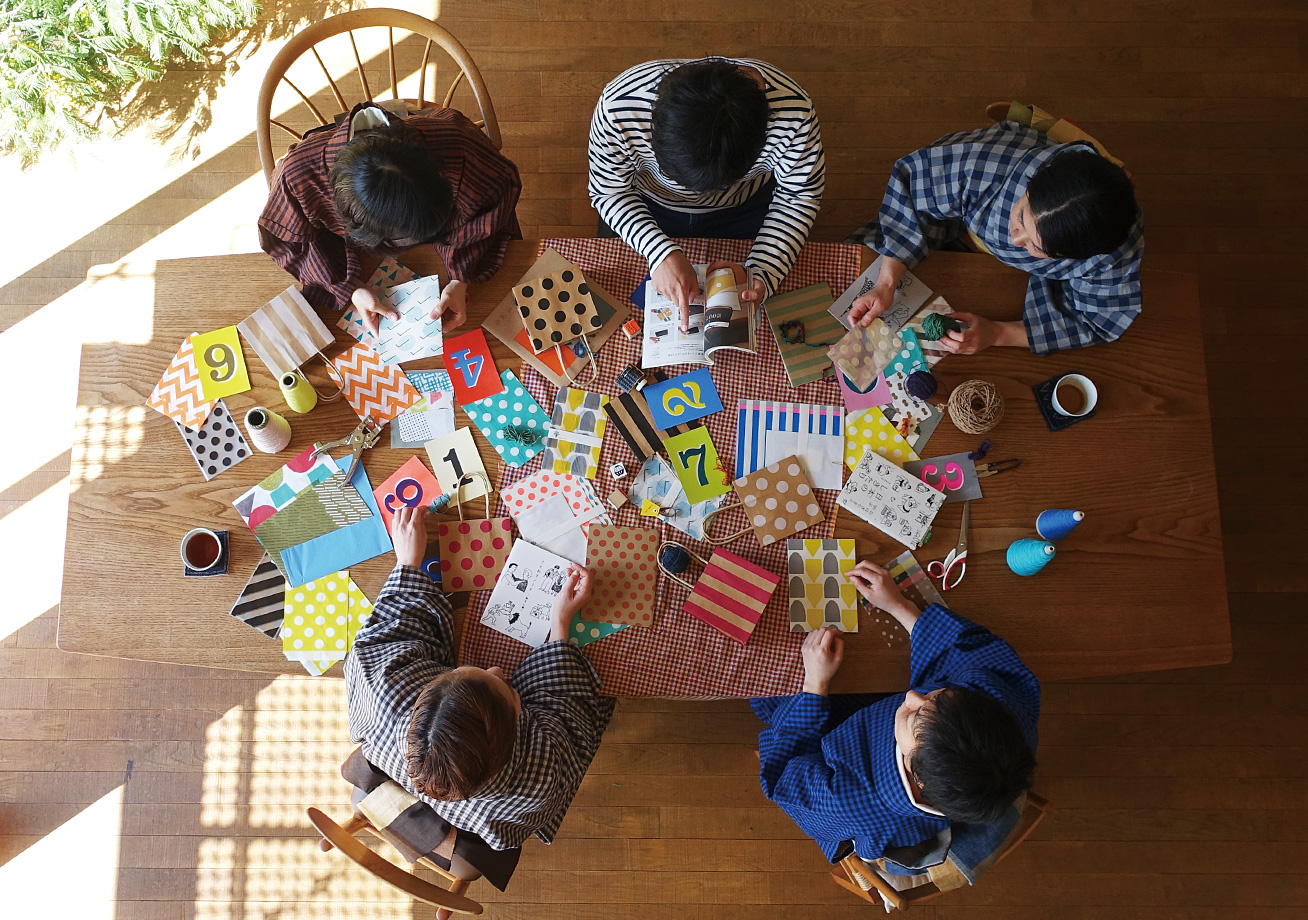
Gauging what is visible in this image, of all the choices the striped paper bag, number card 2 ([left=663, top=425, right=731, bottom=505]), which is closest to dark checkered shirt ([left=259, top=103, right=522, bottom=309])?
number card 2 ([left=663, top=425, right=731, bottom=505])

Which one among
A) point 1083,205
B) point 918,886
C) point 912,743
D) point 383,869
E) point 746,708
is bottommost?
point 746,708

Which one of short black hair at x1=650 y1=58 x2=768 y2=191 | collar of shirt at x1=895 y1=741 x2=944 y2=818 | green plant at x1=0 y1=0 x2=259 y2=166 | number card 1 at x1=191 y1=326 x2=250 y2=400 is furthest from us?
green plant at x1=0 y1=0 x2=259 y2=166

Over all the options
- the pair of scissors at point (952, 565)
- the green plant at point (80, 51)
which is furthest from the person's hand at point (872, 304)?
the green plant at point (80, 51)

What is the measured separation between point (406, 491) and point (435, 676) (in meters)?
0.42

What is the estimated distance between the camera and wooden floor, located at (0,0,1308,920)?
247 cm

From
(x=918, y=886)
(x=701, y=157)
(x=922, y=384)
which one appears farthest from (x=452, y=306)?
(x=918, y=886)

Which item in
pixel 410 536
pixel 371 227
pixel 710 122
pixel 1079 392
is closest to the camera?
pixel 710 122

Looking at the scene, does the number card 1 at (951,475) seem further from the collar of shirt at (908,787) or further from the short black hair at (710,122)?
the short black hair at (710,122)

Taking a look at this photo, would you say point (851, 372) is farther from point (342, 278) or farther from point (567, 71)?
point (567, 71)

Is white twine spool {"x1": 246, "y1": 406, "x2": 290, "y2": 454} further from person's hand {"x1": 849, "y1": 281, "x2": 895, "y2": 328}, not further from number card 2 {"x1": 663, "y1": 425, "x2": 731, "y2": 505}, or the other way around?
person's hand {"x1": 849, "y1": 281, "x2": 895, "y2": 328}

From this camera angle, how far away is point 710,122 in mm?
1439

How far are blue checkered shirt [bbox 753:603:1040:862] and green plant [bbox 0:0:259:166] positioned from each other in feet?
9.64

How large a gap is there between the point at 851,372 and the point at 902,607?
547 mm

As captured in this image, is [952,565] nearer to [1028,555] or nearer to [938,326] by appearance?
[1028,555]
